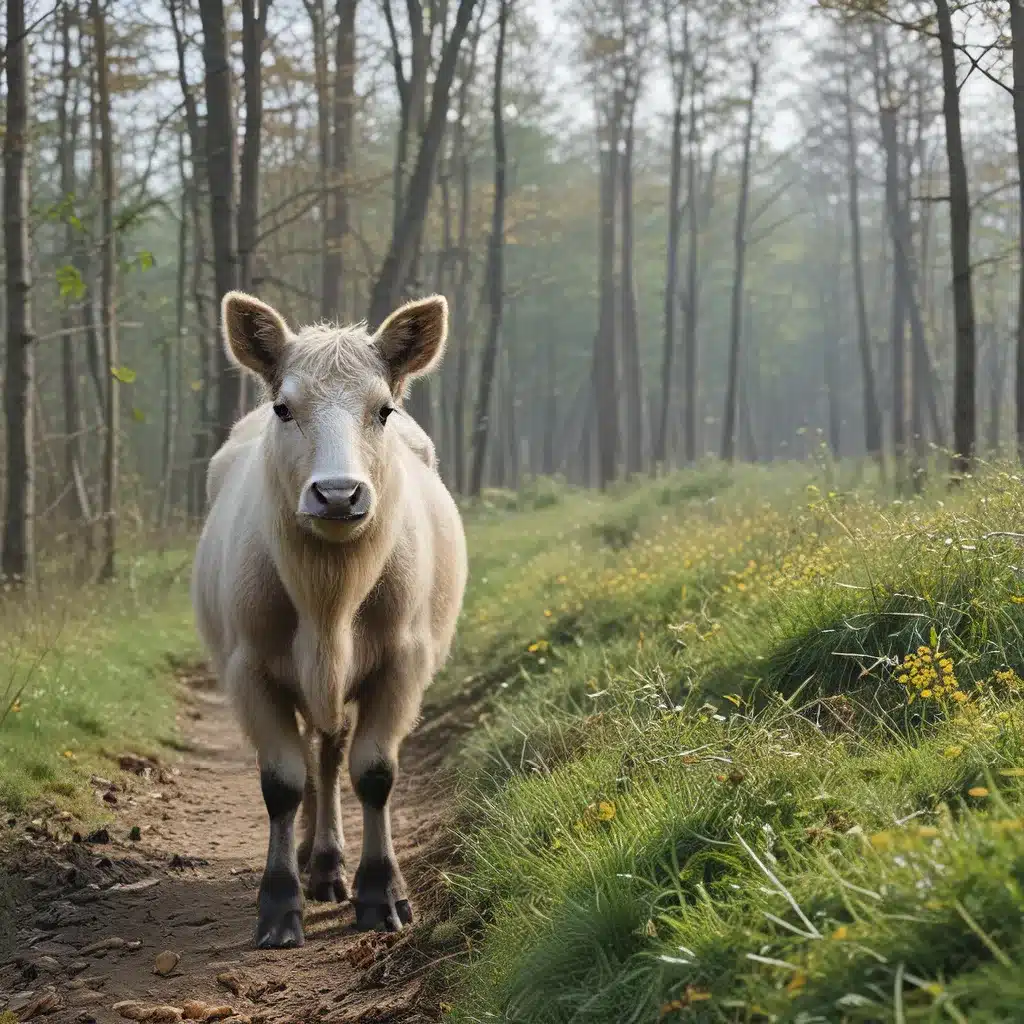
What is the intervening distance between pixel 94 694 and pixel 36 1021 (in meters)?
4.07

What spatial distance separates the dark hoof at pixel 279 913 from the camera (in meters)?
4.71

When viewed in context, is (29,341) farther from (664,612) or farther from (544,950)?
(544,950)

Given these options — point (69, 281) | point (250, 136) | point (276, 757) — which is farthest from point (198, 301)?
point (276, 757)

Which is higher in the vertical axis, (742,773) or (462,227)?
(462,227)

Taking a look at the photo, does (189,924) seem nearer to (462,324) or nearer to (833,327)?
(462,324)

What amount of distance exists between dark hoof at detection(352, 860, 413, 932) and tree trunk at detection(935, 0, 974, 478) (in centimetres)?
786

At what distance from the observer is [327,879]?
18.0ft

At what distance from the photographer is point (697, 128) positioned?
28328 millimetres

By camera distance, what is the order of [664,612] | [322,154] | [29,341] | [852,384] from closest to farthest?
[664,612], [29,341], [322,154], [852,384]

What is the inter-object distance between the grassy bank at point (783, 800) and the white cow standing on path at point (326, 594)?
64 centimetres

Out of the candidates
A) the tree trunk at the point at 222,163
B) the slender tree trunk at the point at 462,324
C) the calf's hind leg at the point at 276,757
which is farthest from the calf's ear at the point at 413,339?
the slender tree trunk at the point at 462,324

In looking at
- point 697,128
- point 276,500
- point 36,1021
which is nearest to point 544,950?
point 36,1021

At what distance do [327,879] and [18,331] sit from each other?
6.71m

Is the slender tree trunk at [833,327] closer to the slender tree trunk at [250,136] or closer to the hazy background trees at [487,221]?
the hazy background trees at [487,221]
